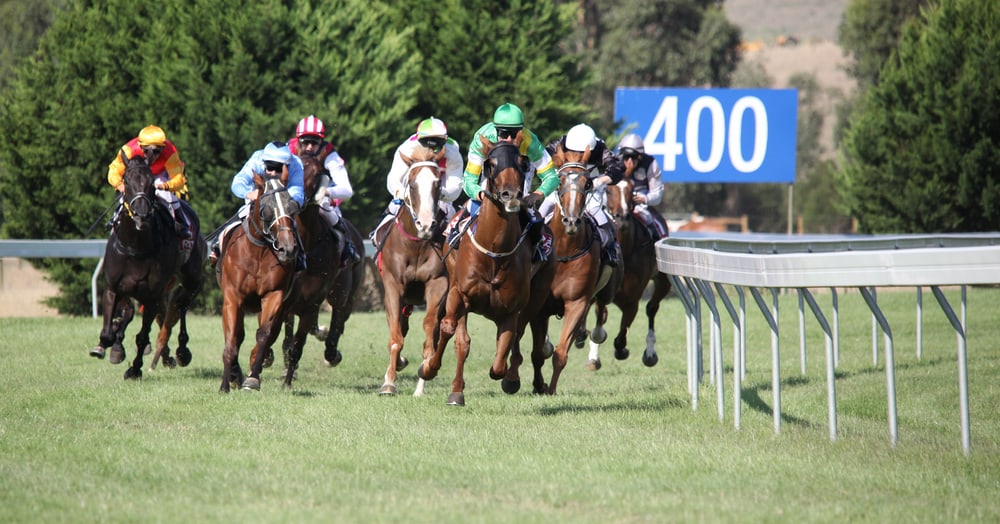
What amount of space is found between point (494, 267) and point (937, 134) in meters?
22.4

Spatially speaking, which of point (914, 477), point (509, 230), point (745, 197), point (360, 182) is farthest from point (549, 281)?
point (745, 197)

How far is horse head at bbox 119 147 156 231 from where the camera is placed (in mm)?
11539

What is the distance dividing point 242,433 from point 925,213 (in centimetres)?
2427

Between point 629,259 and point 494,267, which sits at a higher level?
point 494,267

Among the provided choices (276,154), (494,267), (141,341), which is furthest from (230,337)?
(494,267)

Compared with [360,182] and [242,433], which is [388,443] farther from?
[360,182]

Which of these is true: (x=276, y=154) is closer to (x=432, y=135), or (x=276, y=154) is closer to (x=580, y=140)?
(x=432, y=135)

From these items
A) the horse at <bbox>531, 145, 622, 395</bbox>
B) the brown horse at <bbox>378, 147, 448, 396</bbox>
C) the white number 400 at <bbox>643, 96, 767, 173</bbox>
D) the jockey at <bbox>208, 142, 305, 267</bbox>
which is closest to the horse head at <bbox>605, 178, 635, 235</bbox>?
the horse at <bbox>531, 145, 622, 395</bbox>

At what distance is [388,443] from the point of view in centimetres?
802

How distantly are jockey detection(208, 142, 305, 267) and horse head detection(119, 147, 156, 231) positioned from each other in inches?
29.6

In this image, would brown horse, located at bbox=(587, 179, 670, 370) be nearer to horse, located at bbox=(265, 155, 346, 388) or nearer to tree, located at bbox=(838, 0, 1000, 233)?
horse, located at bbox=(265, 155, 346, 388)

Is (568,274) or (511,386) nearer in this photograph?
(511,386)

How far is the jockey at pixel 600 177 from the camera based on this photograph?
36.4 ft

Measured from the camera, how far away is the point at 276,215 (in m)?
10.6
